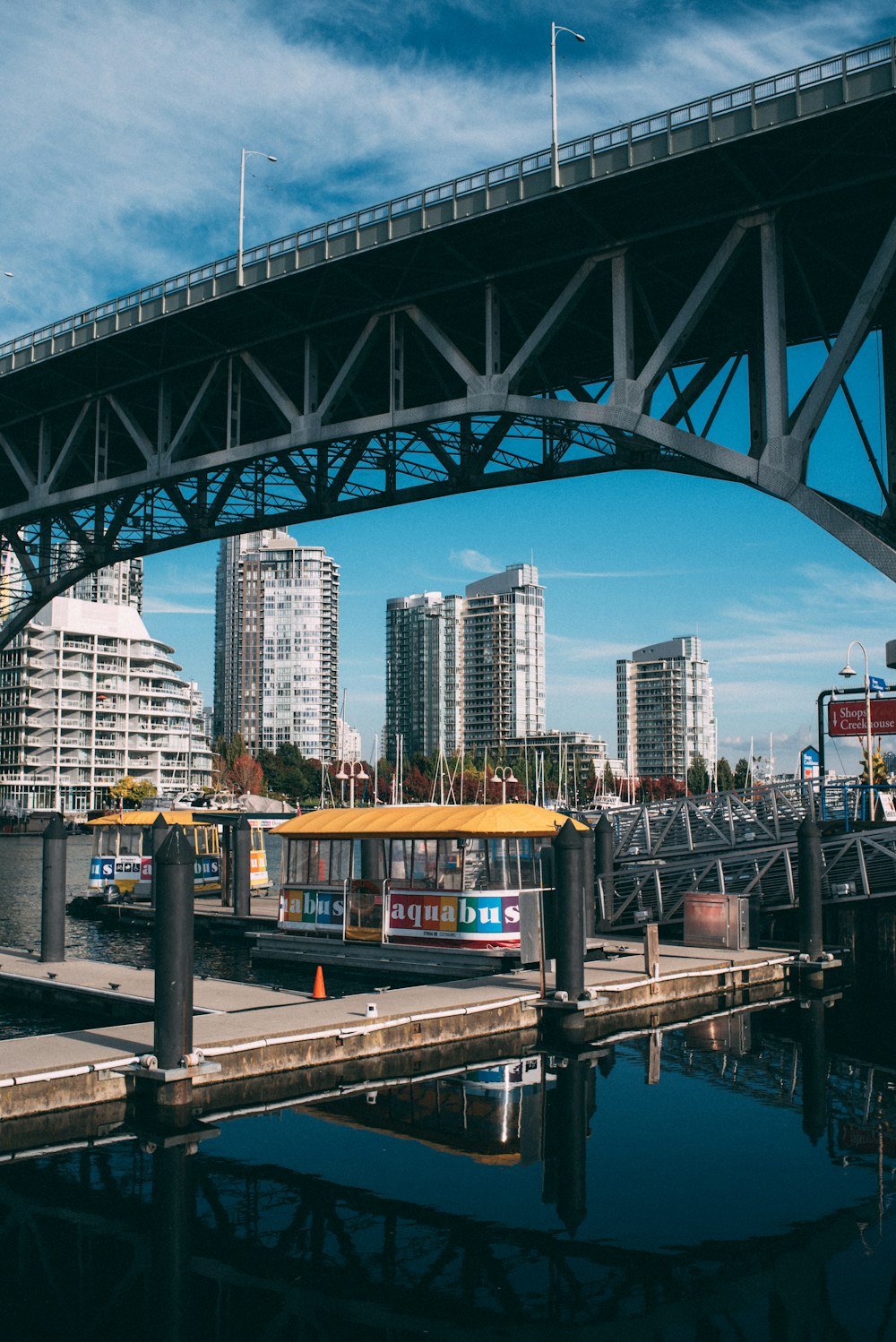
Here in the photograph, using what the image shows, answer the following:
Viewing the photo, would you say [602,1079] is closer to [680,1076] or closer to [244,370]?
[680,1076]

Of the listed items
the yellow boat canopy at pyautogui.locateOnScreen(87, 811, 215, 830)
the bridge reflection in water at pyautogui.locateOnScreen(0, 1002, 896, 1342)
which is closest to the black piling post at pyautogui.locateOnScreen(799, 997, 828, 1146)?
the bridge reflection in water at pyautogui.locateOnScreen(0, 1002, 896, 1342)

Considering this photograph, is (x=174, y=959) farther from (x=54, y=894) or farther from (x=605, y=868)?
(x=605, y=868)

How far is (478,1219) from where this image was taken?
1109cm

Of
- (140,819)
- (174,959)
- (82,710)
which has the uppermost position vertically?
(82,710)

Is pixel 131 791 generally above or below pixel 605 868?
above

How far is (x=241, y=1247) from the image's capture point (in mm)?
10500

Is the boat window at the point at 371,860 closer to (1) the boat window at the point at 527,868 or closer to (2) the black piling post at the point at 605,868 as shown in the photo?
(1) the boat window at the point at 527,868

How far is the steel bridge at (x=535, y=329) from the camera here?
2225 cm

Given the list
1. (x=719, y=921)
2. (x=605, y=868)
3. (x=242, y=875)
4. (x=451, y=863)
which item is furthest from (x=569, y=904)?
(x=242, y=875)

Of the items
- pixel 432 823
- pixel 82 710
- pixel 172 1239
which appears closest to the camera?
→ pixel 172 1239

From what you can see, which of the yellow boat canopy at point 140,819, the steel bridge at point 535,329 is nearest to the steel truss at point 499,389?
the steel bridge at point 535,329

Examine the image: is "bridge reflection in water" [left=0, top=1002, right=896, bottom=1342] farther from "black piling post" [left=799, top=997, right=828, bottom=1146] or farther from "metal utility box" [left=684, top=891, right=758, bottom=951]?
A: "metal utility box" [left=684, top=891, right=758, bottom=951]

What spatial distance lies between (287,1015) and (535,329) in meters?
17.0

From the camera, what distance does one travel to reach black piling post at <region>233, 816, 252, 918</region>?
35156mm
